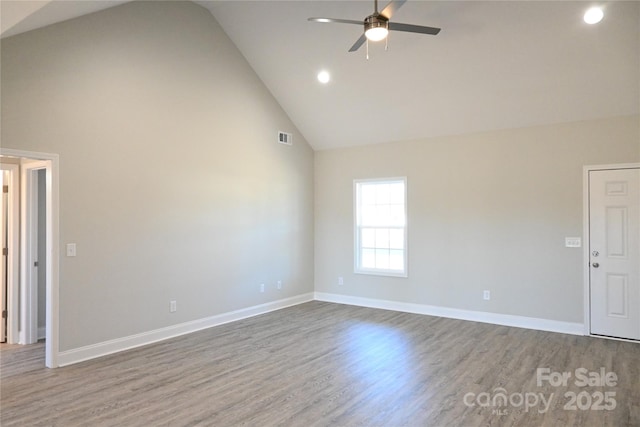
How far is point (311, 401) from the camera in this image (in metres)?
3.33

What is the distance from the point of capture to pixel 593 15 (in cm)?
404

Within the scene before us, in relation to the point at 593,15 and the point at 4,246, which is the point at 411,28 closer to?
the point at 593,15

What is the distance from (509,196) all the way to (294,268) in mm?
3543

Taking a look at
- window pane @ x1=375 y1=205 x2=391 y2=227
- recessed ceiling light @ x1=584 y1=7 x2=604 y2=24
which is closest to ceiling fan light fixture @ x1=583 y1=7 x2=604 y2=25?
recessed ceiling light @ x1=584 y1=7 x2=604 y2=24

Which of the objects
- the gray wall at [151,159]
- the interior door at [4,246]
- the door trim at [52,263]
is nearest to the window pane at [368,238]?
the gray wall at [151,159]

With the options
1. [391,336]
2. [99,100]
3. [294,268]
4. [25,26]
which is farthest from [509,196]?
[25,26]

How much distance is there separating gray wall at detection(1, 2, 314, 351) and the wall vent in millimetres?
147

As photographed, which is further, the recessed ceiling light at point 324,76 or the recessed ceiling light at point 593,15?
the recessed ceiling light at point 324,76

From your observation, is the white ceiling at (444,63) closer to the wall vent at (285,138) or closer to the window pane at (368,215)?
the wall vent at (285,138)

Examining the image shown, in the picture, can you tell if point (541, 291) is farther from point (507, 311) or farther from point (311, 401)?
point (311, 401)

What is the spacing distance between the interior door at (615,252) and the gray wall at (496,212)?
6.3 inches

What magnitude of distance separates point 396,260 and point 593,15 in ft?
13.4

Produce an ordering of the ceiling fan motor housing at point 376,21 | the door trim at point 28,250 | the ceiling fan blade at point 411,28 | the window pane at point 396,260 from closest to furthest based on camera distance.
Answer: the ceiling fan motor housing at point 376,21
the ceiling fan blade at point 411,28
the door trim at point 28,250
the window pane at point 396,260

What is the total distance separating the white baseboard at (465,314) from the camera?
529 cm
